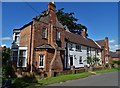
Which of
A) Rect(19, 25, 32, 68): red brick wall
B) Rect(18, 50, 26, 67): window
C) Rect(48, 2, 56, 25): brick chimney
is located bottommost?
Rect(18, 50, 26, 67): window

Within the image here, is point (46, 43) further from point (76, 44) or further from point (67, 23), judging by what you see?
point (67, 23)

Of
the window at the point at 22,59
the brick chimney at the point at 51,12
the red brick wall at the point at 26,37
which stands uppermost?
the brick chimney at the point at 51,12

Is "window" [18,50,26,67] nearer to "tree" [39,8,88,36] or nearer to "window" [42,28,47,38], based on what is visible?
"window" [42,28,47,38]

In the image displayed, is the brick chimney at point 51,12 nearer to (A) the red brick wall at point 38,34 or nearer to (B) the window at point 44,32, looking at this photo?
(B) the window at point 44,32

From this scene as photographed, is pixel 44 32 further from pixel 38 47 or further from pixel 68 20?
pixel 68 20

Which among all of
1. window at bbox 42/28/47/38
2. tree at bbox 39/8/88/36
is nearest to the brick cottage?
window at bbox 42/28/47/38

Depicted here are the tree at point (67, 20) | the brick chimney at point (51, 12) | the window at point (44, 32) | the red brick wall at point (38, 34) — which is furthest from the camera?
the tree at point (67, 20)

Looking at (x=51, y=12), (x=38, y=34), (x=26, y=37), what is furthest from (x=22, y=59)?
(x=51, y=12)

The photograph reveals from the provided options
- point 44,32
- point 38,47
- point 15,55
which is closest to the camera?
point 38,47

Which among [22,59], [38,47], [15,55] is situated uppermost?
[38,47]

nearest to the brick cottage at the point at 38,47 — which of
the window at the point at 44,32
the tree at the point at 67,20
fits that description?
the window at the point at 44,32

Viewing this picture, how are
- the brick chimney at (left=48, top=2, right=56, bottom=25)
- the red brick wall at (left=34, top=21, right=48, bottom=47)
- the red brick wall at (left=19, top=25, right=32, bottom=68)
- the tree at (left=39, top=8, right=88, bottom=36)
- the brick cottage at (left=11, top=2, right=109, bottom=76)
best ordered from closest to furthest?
the brick cottage at (left=11, top=2, right=109, bottom=76), the red brick wall at (left=19, top=25, right=32, bottom=68), the red brick wall at (left=34, top=21, right=48, bottom=47), the brick chimney at (left=48, top=2, right=56, bottom=25), the tree at (left=39, top=8, right=88, bottom=36)

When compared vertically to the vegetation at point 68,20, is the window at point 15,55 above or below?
below

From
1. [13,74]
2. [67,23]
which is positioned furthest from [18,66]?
[67,23]
